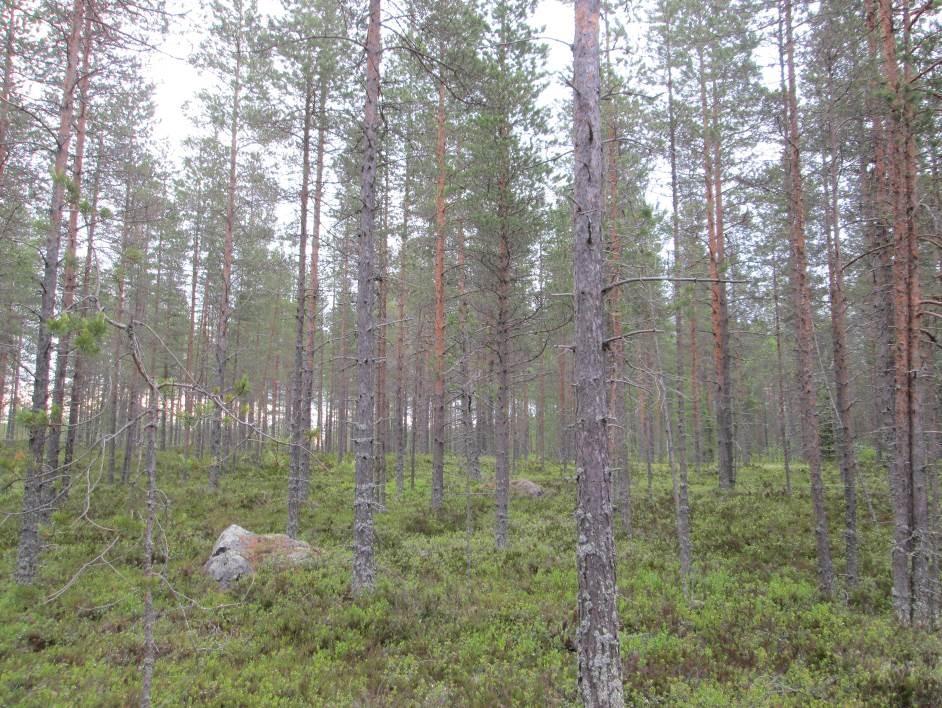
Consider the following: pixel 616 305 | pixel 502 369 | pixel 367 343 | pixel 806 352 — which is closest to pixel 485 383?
pixel 502 369

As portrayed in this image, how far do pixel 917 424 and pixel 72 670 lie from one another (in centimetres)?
1273

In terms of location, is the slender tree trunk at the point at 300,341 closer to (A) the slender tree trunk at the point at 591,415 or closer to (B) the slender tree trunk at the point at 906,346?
(A) the slender tree trunk at the point at 591,415

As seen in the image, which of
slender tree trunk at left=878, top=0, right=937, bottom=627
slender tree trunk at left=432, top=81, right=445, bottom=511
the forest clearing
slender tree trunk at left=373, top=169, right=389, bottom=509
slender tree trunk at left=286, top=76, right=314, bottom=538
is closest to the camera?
the forest clearing

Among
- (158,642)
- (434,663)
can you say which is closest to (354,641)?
(434,663)

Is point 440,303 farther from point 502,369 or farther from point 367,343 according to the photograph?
point 367,343

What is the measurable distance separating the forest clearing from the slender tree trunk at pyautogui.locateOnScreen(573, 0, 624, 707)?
0.03 meters

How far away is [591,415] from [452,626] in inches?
187

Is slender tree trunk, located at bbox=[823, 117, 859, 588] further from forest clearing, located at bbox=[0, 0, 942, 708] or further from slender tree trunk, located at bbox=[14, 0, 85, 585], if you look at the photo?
slender tree trunk, located at bbox=[14, 0, 85, 585]

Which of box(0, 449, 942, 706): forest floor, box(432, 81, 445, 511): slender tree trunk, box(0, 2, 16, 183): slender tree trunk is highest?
box(0, 2, 16, 183): slender tree trunk

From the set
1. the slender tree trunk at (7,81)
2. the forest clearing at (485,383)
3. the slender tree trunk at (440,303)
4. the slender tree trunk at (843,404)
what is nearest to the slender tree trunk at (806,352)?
the forest clearing at (485,383)

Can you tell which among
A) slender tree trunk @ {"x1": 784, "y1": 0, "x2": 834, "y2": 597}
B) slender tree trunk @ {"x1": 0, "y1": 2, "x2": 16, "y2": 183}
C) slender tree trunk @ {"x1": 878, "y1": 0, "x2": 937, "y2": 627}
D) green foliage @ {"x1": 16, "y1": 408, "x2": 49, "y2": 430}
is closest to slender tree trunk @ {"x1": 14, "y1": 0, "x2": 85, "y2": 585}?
slender tree trunk @ {"x1": 0, "y1": 2, "x2": 16, "y2": 183}

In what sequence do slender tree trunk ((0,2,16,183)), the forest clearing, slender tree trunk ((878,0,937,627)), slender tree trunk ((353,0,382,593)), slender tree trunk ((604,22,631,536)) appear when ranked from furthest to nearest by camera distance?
slender tree trunk ((604,22,631,536)) < slender tree trunk ((0,2,16,183)) < slender tree trunk ((353,0,382,593)) < slender tree trunk ((878,0,937,627)) < the forest clearing

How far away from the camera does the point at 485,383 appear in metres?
17.9

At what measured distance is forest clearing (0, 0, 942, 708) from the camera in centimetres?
585
